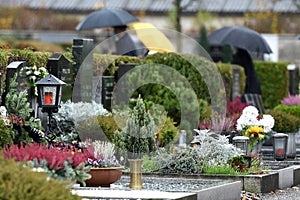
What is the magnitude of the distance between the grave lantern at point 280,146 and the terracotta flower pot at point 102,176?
6222 mm

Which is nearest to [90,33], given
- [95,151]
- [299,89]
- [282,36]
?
[282,36]

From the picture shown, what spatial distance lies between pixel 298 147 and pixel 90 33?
2785cm

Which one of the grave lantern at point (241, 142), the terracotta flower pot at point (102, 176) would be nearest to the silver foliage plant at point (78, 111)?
the grave lantern at point (241, 142)

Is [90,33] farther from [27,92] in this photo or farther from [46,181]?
[46,181]

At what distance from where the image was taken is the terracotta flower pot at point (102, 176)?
1446 centimetres

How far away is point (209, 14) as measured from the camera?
A: 60.8 metres

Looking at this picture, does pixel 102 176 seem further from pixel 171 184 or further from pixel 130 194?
pixel 171 184

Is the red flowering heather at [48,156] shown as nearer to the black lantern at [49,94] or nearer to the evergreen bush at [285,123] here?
the black lantern at [49,94]

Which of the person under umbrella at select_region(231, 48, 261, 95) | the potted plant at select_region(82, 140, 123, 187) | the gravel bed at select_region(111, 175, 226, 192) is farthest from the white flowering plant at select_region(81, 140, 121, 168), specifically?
the person under umbrella at select_region(231, 48, 261, 95)

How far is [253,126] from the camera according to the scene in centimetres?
1900

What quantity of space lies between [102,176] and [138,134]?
11.1 ft

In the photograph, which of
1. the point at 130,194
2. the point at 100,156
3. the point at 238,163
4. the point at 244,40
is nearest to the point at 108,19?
the point at 244,40

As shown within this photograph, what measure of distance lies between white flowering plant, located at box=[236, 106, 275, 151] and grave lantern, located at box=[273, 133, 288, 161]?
940mm

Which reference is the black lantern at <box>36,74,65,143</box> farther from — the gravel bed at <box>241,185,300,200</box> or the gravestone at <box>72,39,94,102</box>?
the gravestone at <box>72,39,94,102</box>
